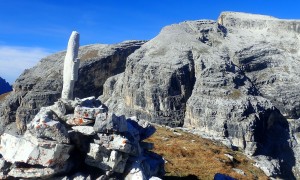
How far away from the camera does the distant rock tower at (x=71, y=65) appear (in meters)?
28.1

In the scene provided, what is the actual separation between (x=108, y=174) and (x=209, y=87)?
287 feet

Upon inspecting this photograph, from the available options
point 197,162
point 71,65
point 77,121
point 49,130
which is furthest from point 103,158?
point 197,162

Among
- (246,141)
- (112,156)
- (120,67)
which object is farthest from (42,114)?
(120,67)

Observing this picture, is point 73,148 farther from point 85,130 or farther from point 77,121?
point 77,121

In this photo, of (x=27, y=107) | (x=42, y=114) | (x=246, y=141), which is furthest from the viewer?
(x=27, y=107)

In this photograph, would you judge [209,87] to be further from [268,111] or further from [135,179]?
[135,179]

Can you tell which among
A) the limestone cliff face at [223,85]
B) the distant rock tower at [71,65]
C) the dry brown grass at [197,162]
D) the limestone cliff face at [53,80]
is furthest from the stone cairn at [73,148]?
the limestone cliff face at [53,80]

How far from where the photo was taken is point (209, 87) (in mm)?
109812

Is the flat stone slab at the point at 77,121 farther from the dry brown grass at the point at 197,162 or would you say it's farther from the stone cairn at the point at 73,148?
the dry brown grass at the point at 197,162

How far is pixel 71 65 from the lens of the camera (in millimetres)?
Answer: 28109

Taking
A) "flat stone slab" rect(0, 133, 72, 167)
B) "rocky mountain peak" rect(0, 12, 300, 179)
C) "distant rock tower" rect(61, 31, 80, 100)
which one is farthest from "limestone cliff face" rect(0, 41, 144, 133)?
"flat stone slab" rect(0, 133, 72, 167)

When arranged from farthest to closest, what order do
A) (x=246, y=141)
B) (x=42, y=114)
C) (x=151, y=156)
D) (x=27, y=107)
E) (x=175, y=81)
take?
1. (x=27, y=107)
2. (x=175, y=81)
3. (x=246, y=141)
4. (x=151, y=156)
5. (x=42, y=114)

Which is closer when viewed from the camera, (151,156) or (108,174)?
(108,174)

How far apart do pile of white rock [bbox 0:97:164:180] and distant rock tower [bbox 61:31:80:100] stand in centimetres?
177
